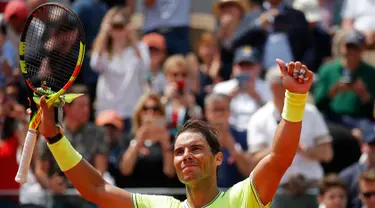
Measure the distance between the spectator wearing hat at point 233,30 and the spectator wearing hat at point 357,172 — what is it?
8.68 feet

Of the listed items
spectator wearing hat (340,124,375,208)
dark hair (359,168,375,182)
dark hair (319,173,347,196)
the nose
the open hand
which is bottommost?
spectator wearing hat (340,124,375,208)

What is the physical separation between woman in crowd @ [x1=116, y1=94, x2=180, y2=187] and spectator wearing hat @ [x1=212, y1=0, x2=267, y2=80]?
2.27 m

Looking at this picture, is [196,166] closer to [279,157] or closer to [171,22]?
[279,157]

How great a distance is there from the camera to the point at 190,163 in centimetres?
570

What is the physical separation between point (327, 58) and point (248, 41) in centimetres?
112

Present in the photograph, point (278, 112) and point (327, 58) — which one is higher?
point (278, 112)

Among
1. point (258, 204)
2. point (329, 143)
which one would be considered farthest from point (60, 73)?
point (329, 143)

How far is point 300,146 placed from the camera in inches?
368

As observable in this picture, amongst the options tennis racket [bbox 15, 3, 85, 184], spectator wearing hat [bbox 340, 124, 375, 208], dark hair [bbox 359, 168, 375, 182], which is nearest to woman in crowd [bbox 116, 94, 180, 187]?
spectator wearing hat [bbox 340, 124, 375, 208]

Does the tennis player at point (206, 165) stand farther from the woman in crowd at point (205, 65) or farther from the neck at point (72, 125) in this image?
the woman in crowd at point (205, 65)

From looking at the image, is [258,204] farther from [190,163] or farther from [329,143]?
[329,143]

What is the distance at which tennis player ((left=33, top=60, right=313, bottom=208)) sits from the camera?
5562 mm

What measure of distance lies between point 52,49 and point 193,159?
140cm

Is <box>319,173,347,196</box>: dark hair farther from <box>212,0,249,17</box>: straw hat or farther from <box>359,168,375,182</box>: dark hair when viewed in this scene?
<box>212,0,249,17</box>: straw hat
